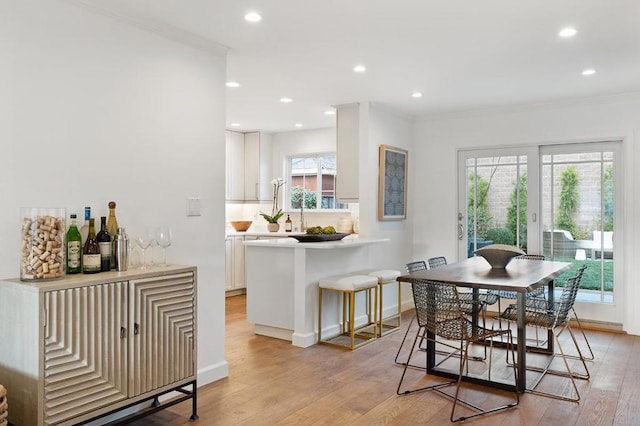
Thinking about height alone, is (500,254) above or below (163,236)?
below

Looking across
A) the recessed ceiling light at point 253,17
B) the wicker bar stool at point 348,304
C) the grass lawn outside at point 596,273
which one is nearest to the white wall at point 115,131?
the recessed ceiling light at point 253,17

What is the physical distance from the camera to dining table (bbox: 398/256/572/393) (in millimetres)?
3180

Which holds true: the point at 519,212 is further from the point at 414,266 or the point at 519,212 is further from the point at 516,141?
the point at 414,266

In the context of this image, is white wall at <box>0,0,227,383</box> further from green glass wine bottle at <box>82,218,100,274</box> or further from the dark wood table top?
the dark wood table top

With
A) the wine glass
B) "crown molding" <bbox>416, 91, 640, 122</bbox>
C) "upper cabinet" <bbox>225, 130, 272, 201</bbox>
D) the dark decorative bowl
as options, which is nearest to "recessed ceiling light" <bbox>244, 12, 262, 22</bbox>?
the wine glass

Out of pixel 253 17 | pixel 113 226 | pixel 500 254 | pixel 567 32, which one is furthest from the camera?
pixel 500 254

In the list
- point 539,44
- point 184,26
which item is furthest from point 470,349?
point 184,26

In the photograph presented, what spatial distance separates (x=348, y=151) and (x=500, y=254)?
7.17 ft

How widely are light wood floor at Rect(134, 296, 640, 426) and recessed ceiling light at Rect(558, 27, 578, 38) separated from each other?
8.01 ft

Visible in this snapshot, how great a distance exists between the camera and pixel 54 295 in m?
2.28

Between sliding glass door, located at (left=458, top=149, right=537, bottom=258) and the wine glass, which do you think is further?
sliding glass door, located at (left=458, top=149, right=537, bottom=258)

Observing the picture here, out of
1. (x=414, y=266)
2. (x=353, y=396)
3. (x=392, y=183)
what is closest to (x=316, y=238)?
(x=414, y=266)

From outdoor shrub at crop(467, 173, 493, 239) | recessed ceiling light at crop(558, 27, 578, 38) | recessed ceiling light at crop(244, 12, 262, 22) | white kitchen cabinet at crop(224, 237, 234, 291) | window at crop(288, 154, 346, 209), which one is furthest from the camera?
window at crop(288, 154, 346, 209)

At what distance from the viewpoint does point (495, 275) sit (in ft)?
11.7
